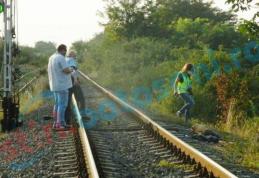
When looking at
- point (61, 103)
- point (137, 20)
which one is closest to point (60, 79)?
point (61, 103)

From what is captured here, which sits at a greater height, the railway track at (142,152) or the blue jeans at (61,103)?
the blue jeans at (61,103)

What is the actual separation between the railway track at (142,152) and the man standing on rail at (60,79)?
0.78 m

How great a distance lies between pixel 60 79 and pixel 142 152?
3.26m

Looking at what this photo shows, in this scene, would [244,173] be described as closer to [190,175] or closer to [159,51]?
[190,175]

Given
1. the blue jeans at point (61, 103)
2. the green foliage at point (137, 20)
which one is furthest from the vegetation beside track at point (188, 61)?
the blue jeans at point (61, 103)

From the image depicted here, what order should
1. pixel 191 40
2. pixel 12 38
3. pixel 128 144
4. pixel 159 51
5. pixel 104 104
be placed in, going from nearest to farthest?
pixel 128 144, pixel 12 38, pixel 104 104, pixel 159 51, pixel 191 40

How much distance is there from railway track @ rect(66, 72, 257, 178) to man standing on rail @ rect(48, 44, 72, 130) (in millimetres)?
780

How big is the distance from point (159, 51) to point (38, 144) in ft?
89.2

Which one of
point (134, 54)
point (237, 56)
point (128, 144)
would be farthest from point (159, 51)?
point (128, 144)

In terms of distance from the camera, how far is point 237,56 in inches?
763

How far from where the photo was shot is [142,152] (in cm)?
988

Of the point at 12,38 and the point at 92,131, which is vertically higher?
the point at 12,38

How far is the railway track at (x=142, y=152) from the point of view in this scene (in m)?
8.05

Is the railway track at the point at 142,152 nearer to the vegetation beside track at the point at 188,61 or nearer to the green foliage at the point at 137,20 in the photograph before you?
the vegetation beside track at the point at 188,61
